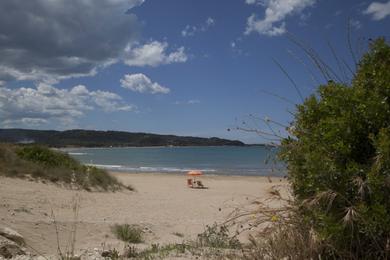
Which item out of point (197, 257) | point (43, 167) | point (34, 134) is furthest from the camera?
point (34, 134)

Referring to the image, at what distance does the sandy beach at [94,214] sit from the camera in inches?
331

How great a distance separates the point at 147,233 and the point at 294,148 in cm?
670

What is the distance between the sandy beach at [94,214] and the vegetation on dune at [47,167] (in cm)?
54

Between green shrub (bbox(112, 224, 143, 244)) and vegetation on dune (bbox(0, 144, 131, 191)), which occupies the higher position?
vegetation on dune (bbox(0, 144, 131, 191))

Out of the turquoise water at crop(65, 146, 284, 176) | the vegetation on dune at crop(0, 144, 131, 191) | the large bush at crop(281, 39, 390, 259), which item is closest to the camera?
the large bush at crop(281, 39, 390, 259)

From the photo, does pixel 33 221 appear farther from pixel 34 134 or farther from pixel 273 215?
pixel 34 134

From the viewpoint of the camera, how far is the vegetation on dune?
15742 mm

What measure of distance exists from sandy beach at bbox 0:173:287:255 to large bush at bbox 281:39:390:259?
2.69 meters

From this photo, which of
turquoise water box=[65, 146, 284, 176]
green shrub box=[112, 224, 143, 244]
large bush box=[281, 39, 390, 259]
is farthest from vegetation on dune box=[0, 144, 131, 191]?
large bush box=[281, 39, 390, 259]

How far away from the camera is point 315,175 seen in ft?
10.8

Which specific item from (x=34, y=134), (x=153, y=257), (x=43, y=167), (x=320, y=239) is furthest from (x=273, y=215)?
(x=34, y=134)

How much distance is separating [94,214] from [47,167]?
17.0 ft

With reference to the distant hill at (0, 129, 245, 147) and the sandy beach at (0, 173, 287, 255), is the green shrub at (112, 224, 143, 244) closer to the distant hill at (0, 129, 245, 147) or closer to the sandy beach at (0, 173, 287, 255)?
the sandy beach at (0, 173, 287, 255)

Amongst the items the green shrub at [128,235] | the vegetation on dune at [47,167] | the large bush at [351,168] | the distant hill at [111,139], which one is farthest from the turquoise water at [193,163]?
the distant hill at [111,139]
